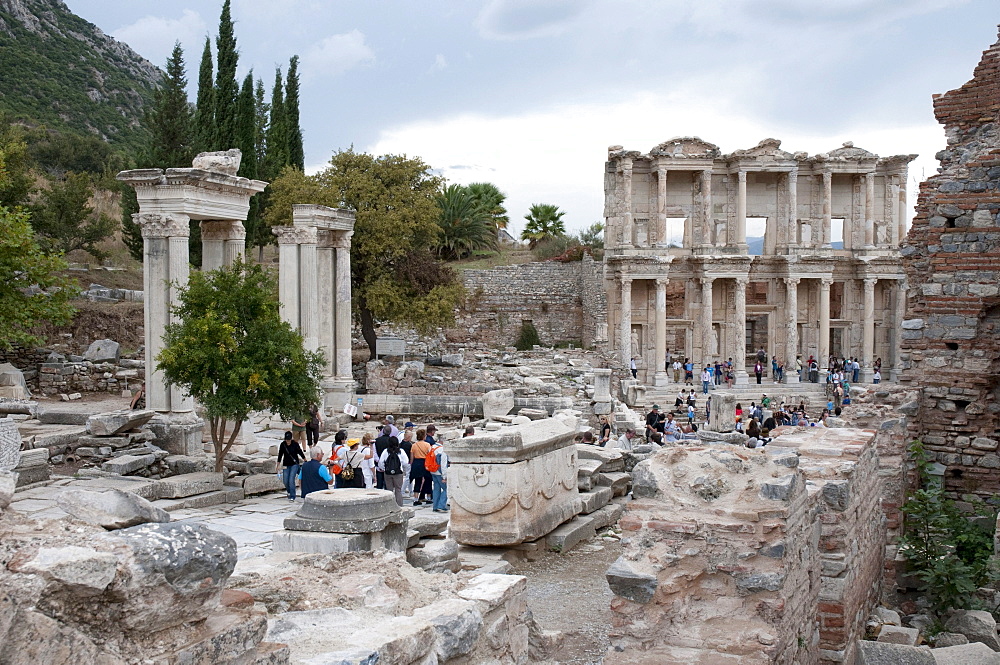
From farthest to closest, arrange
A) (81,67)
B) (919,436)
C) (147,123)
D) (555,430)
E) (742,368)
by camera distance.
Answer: (81,67) → (742,368) → (147,123) → (555,430) → (919,436)

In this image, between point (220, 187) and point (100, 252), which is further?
point (100, 252)

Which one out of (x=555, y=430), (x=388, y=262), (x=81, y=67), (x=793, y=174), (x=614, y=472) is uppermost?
(x=81, y=67)

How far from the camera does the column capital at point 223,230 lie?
1764cm

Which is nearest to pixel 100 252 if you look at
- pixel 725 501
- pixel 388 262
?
pixel 388 262

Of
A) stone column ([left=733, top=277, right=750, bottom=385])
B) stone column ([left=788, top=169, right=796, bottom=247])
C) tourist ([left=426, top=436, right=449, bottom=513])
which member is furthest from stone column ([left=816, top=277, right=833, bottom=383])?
tourist ([left=426, top=436, right=449, bottom=513])

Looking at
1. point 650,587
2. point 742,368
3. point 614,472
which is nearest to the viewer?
point 650,587

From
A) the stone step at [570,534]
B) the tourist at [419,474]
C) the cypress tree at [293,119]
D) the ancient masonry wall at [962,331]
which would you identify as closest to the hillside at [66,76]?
the cypress tree at [293,119]

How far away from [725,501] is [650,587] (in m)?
0.77

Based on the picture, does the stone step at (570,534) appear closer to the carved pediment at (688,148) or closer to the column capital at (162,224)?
the column capital at (162,224)

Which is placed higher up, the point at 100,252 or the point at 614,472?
the point at 100,252

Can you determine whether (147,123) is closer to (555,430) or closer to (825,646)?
(555,430)

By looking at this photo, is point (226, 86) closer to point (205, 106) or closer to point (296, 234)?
point (205, 106)

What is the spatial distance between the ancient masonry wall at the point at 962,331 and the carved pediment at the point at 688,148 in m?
27.8

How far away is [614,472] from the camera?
14.7 metres
